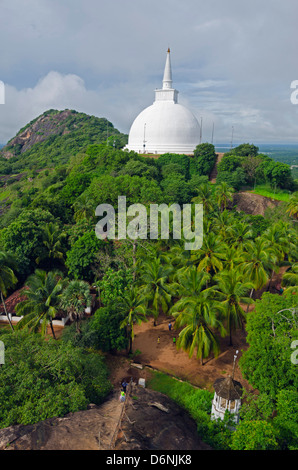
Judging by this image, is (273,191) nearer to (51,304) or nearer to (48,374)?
(51,304)

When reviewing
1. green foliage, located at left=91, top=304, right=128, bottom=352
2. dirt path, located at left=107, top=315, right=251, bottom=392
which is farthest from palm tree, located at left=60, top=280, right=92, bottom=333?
dirt path, located at left=107, top=315, right=251, bottom=392

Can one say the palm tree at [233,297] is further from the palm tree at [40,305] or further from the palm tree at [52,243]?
the palm tree at [52,243]

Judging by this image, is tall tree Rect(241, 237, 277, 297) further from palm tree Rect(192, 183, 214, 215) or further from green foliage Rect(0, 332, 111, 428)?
palm tree Rect(192, 183, 214, 215)

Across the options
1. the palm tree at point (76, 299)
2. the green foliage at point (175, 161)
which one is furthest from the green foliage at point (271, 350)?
the green foliage at point (175, 161)

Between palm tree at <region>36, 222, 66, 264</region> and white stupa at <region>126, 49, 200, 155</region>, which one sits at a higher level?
white stupa at <region>126, 49, 200, 155</region>

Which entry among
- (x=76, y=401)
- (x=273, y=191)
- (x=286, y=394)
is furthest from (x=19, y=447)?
(x=273, y=191)

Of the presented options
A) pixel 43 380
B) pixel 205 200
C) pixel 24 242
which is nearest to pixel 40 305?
pixel 43 380

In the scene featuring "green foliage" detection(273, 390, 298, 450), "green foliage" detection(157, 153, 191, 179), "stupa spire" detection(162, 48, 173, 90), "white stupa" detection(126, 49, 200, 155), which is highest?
"stupa spire" detection(162, 48, 173, 90)
